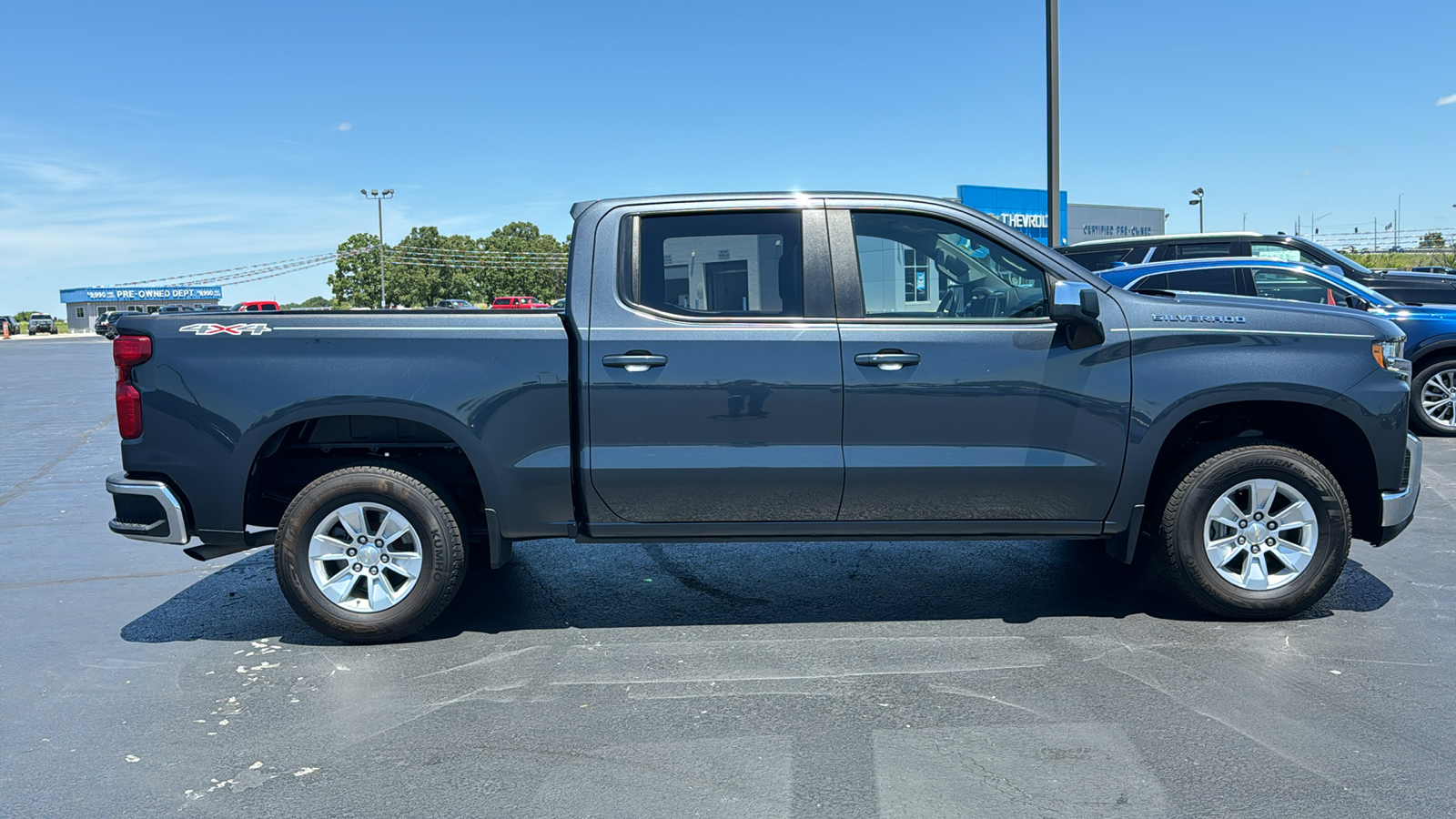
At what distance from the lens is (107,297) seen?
98.1m

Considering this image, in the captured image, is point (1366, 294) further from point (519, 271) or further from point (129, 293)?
point (129, 293)

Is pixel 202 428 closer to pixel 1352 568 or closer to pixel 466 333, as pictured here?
pixel 466 333

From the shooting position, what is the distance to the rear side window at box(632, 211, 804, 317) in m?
4.68

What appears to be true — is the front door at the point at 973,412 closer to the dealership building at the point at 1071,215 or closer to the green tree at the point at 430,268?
the dealership building at the point at 1071,215

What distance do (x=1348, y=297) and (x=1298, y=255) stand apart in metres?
2.21

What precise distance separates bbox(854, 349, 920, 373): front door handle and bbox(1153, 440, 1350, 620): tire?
140cm

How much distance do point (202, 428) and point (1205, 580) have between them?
14.9 feet

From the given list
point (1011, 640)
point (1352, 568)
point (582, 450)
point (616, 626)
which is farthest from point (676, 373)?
point (1352, 568)

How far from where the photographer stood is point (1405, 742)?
11.6 feet

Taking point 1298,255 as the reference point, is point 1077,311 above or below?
below

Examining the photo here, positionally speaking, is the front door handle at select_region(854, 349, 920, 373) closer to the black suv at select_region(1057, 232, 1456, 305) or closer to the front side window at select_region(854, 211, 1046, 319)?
the front side window at select_region(854, 211, 1046, 319)

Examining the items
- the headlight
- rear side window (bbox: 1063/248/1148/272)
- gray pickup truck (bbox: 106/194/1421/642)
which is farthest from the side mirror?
rear side window (bbox: 1063/248/1148/272)

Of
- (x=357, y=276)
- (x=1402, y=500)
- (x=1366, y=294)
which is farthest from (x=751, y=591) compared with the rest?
(x=357, y=276)

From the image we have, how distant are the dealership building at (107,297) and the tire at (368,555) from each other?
3973 inches
